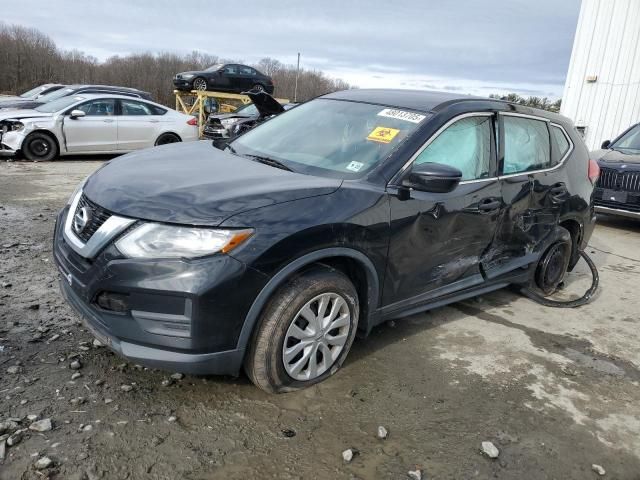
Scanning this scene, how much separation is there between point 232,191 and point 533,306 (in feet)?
10.6

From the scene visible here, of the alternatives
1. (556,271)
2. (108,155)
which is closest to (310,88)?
(108,155)

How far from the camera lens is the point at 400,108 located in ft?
11.5

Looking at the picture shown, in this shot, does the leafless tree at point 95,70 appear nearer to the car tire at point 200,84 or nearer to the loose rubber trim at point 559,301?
the car tire at point 200,84

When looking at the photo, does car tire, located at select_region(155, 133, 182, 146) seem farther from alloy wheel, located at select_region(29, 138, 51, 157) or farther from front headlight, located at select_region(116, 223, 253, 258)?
front headlight, located at select_region(116, 223, 253, 258)

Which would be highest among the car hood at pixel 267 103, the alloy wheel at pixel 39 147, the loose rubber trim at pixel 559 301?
the car hood at pixel 267 103

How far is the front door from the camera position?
3107 millimetres

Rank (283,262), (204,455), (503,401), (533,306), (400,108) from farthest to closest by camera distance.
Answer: (533,306) < (400,108) < (503,401) < (283,262) < (204,455)

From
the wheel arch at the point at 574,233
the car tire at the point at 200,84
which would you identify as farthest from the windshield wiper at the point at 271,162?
the car tire at the point at 200,84

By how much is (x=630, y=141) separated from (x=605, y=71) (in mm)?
→ 5967

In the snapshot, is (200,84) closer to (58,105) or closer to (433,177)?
(58,105)

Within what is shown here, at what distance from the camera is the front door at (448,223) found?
3.11 meters

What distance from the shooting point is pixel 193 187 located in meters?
2.66

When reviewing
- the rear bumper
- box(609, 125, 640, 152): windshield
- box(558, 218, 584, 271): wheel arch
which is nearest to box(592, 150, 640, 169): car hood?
box(609, 125, 640, 152): windshield

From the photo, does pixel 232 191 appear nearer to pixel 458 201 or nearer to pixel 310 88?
pixel 458 201
